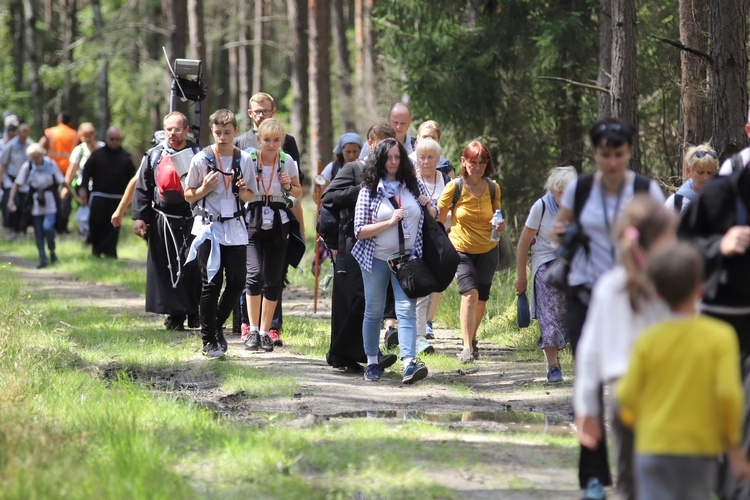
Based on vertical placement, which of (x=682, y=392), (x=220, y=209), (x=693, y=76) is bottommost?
(x=682, y=392)

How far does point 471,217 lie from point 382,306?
152cm

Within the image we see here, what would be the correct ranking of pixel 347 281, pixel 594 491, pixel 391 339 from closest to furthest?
pixel 594 491 < pixel 347 281 < pixel 391 339

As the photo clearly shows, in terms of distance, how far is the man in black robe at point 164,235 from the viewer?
11.9m

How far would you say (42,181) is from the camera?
18.2 meters

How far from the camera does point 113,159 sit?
60.5ft

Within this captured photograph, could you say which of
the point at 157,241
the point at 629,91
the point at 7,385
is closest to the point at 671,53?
the point at 629,91

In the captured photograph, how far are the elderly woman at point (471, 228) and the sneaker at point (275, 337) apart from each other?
72.8 inches

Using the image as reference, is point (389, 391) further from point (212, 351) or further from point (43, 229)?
point (43, 229)

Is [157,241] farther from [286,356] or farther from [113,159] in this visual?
[113,159]

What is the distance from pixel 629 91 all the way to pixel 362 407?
17.7 ft

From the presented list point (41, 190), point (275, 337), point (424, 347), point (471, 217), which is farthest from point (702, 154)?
point (41, 190)

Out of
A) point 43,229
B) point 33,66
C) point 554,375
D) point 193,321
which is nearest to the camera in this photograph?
point 554,375

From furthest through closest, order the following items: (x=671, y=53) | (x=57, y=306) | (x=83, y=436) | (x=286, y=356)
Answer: (x=671, y=53)
(x=57, y=306)
(x=286, y=356)
(x=83, y=436)

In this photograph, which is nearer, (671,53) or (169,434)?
(169,434)
